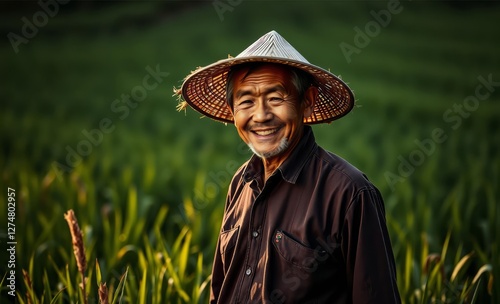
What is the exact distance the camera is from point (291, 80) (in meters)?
2.13

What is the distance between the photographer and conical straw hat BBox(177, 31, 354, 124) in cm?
207

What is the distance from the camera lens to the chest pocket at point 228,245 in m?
2.20

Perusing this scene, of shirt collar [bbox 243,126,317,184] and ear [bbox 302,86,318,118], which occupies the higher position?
ear [bbox 302,86,318,118]

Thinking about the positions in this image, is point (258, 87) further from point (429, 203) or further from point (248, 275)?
point (429, 203)

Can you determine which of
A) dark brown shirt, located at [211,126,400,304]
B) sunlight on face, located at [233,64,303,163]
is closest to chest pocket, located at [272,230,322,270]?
dark brown shirt, located at [211,126,400,304]

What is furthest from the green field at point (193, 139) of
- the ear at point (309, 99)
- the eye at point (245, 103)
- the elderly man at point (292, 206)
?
the ear at point (309, 99)

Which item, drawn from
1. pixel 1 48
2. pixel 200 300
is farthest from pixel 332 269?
pixel 1 48

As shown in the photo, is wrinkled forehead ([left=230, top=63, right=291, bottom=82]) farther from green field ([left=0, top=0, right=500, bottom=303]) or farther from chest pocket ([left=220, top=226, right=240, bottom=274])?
green field ([left=0, top=0, right=500, bottom=303])

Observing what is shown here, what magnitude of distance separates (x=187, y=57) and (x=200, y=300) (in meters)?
10.2

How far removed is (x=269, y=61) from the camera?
82.0 inches

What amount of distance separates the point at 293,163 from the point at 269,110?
18 cm

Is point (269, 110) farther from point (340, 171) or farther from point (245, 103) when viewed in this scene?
point (340, 171)

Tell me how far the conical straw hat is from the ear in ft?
0.16

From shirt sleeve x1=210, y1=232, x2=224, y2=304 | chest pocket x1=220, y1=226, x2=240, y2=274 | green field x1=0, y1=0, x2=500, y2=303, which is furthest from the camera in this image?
green field x1=0, y1=0, x2=500, y2=303
